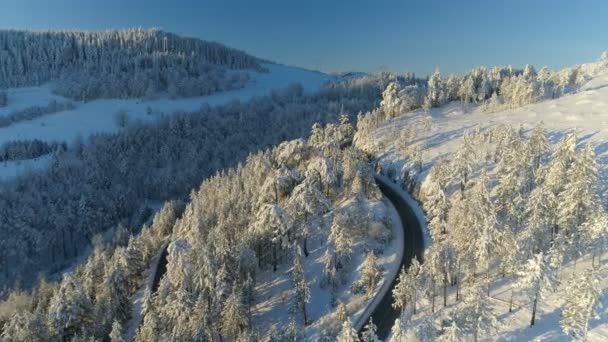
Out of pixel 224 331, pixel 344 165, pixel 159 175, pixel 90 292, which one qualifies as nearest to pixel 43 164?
pixel 159 175

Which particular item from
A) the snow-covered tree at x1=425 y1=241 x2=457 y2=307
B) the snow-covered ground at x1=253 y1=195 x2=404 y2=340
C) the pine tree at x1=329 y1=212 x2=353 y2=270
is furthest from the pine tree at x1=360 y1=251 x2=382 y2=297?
the snow-covered tree at x1=425 y1=241 x2=457 y2=307

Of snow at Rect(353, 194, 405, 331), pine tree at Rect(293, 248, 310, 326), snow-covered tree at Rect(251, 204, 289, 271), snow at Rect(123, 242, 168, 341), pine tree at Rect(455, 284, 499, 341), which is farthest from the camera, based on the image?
snow-covered tree at Rect(251, 204, 289, 271)

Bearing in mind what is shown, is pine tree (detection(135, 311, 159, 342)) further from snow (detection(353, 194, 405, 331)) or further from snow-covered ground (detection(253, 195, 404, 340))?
snow (detection(353, 194, 405, 331))

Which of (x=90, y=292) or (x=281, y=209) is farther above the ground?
(x=281, y=209)

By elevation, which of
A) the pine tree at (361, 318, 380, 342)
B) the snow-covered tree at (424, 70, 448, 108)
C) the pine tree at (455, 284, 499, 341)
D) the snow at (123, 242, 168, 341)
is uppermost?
the snow-covered tree at (424, 70, 448, 108)

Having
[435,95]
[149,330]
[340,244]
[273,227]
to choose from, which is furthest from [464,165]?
[435,95]

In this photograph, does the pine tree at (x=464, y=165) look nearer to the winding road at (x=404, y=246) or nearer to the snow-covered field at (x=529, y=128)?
the winding road at (x=404, y=246)

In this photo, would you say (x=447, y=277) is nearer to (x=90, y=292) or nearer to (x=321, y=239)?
(x=321, y=239)

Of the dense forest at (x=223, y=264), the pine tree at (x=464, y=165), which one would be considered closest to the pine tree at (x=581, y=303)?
the dense forest at (x=223, y=264)
